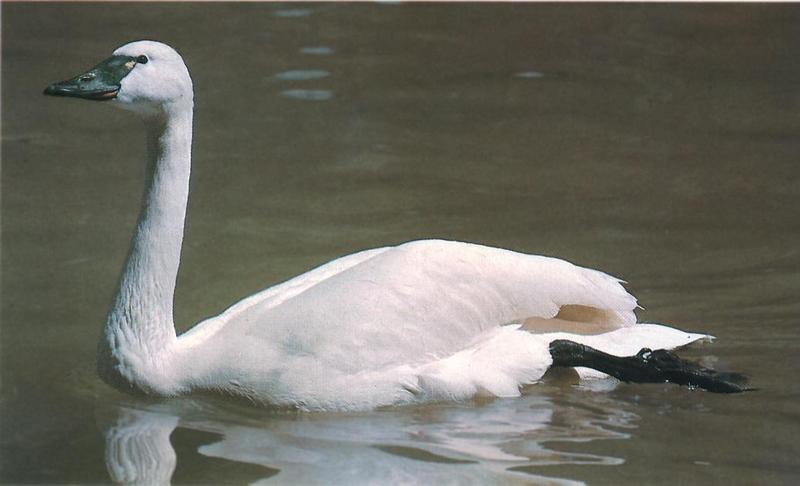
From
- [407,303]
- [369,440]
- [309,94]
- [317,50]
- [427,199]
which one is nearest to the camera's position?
[369,440]

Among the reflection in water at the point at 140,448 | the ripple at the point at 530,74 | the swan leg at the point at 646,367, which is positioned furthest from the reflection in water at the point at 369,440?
the ripple at the point at 530,74

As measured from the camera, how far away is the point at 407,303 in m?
5.79

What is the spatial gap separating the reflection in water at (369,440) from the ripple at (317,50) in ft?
22.2

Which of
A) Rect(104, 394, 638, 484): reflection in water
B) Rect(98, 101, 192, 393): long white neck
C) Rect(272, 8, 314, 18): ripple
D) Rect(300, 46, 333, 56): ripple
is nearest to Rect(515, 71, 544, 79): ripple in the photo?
Rect(300, 46, 333, 56): ripple

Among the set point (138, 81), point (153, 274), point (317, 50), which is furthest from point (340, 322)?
point (317, 50)

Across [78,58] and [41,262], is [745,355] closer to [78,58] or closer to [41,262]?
[41,262]

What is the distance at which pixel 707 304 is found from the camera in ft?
23.7

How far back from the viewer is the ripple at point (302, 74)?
11.6 metres

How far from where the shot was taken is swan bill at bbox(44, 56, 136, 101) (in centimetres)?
561

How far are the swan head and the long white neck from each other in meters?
0.06

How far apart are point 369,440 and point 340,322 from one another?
455 mm

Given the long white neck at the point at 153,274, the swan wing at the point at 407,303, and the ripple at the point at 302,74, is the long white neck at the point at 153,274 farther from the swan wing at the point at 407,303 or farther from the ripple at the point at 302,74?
the ripple at the point at 302,74

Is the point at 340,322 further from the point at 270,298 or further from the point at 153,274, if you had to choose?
the point at 153,274

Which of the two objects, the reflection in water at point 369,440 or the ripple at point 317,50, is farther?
the ripple at point 317,50
